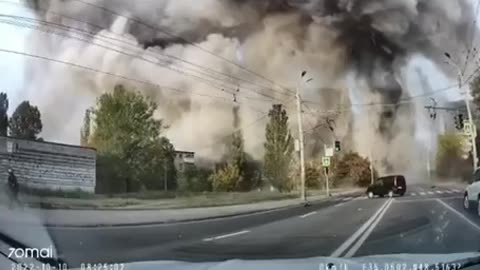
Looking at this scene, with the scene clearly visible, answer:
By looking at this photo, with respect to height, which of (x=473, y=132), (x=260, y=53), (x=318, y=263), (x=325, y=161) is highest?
(x=260, y=53)

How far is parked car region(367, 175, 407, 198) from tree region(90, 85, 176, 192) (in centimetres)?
87

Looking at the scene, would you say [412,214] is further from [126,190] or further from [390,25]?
[126,190]

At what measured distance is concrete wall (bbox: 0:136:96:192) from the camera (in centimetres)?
200

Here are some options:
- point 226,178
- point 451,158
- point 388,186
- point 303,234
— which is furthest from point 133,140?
point 451,158

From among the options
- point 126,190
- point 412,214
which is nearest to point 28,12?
point 126,190

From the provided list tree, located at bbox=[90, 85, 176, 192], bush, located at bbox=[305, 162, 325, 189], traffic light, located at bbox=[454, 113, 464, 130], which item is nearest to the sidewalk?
tree, located at bbox=[90, 85, 176, 192]

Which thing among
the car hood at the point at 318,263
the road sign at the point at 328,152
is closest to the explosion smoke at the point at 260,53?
the road sign at the point at 328,152

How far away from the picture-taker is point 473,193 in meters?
2.07

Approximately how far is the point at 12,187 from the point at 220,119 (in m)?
0.90

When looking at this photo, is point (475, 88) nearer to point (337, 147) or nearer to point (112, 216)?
point (337, 147)

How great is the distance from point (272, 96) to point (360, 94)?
0.37m

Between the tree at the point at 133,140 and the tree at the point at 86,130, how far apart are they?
0.07 ft

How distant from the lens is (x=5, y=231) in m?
2.03

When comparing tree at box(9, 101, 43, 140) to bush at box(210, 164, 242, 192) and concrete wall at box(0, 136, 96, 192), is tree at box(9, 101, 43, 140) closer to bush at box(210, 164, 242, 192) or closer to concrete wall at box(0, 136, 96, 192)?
concrete wall at box(0, 136, 96, 192)
